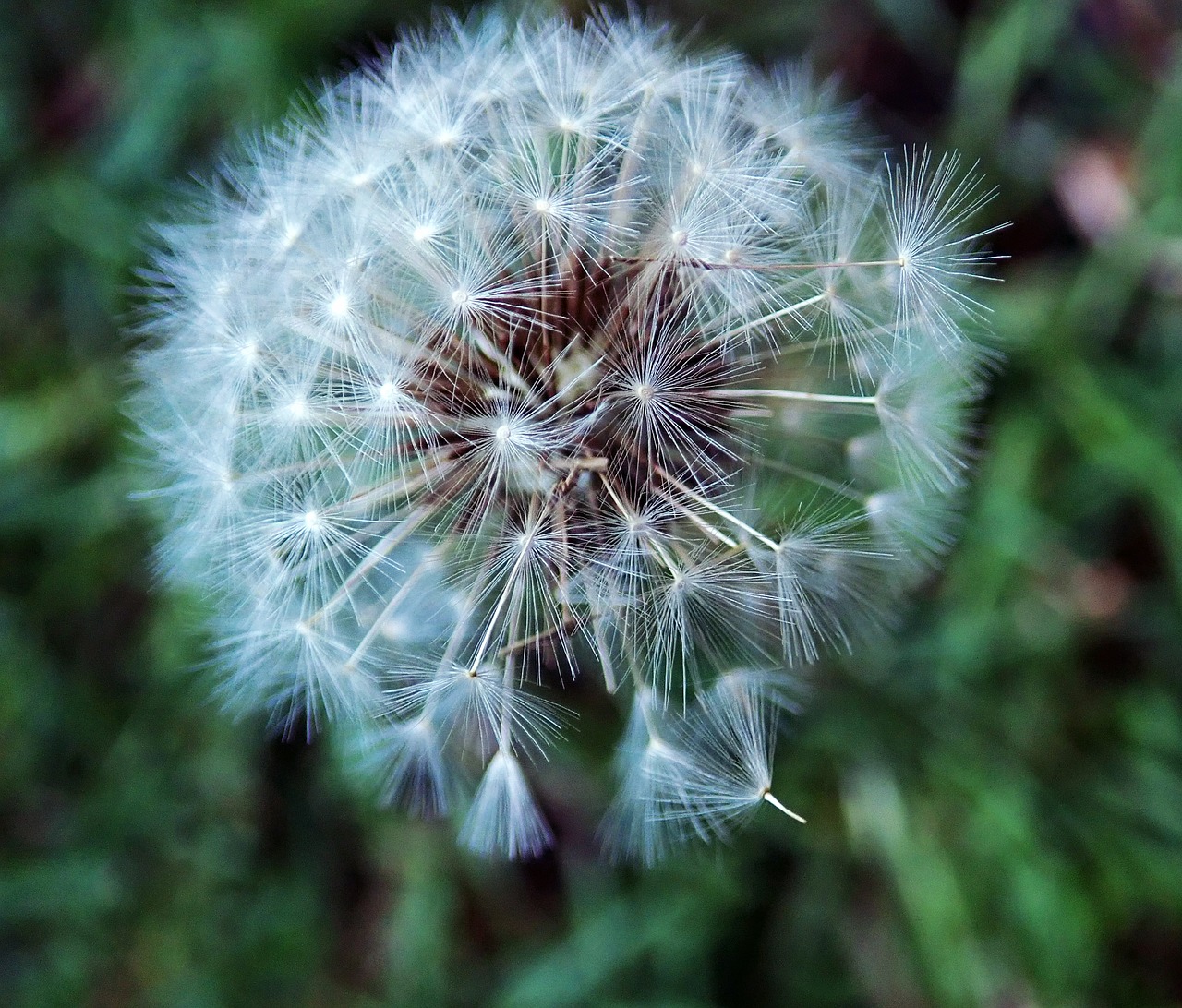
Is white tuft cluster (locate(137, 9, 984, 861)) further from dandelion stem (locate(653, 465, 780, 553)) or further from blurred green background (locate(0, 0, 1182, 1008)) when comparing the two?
blurred green background (locate(0, 0, 1182, 1008))

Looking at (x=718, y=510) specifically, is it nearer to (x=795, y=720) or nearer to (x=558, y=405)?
(x=558, y=405)

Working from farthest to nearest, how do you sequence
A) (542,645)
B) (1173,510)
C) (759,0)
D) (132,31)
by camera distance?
(132,31)
(759,0)
(1173,510)
(542,645)

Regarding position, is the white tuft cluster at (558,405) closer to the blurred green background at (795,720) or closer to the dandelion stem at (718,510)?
the dandelion stem at (718,510)

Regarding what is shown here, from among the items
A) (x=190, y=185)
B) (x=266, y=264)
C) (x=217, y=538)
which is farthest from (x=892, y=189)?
(x=190, y=185)

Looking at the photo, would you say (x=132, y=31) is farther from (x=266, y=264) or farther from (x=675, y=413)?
(x=675, y=413)

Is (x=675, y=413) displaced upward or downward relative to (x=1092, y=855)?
upward

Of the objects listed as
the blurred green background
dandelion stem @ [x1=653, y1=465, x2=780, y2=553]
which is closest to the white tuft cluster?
dandelion stem @ [x1=653, y1=465, x2=780, y2=553]

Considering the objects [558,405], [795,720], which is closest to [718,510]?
[558,405]
